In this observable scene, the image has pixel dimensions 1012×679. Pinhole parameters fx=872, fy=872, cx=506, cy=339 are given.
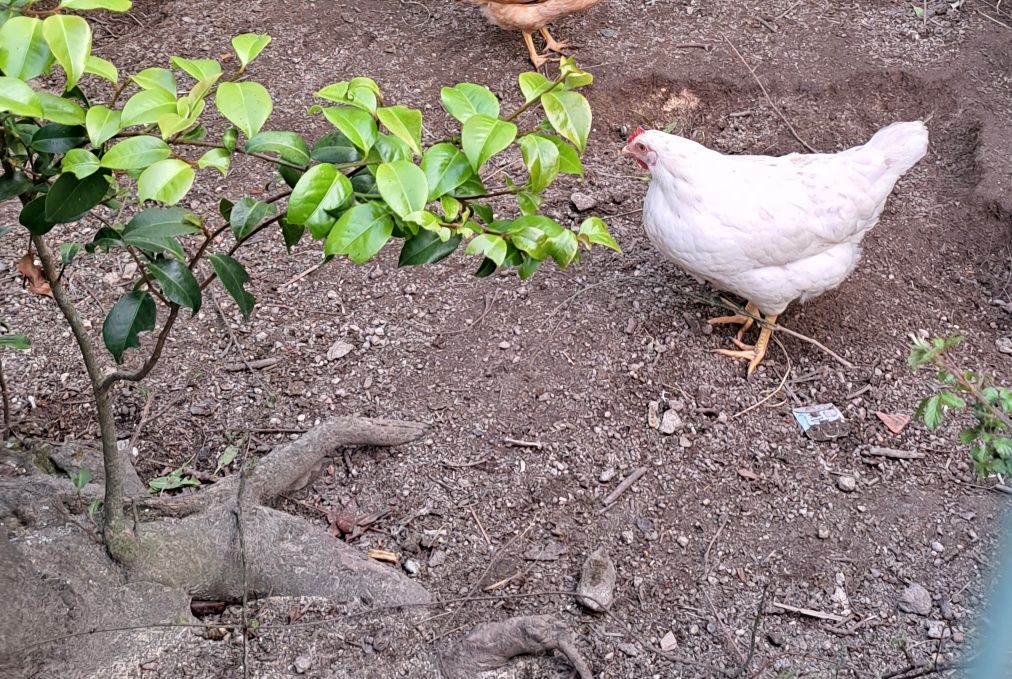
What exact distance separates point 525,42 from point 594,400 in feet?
9.17

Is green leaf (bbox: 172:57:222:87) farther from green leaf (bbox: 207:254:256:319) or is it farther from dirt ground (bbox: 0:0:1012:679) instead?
dirt ground (bbox: 0:0:1012:679)

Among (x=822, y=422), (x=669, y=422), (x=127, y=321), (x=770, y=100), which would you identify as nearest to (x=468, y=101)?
(x=127, y=321)

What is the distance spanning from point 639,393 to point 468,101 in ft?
6.96

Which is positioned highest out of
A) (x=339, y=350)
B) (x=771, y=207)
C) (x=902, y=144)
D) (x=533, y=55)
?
(x=902, y=144)

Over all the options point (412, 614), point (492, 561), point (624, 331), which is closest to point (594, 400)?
point (624, 331)

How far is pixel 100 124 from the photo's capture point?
1412 mm

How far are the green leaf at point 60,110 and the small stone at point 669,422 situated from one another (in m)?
2.48

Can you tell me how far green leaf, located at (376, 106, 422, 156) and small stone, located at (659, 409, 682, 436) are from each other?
2137 mm

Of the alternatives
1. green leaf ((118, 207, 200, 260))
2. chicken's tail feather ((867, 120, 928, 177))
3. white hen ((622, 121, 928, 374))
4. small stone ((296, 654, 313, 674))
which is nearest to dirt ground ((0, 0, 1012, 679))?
small stone ((296, 654, 313, 674))

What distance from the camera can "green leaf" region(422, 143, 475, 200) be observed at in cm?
152

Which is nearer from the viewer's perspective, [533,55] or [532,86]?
[532,86]

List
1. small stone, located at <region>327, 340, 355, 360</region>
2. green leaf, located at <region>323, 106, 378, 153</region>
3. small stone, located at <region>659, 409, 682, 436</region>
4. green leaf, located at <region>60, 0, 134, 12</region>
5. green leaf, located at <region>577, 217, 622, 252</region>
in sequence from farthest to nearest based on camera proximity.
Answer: small stone, located at <region>327, 340, 355, 360</region> < small stone, located at <region>659, 409, 682, 436</region> < green leaf, located at <region>577, 217, 622, 252</region> < green leaf, located at <region>323, 106, 378, 153</region> < green leaf, located at <region>60, 0, 134, 12</region>

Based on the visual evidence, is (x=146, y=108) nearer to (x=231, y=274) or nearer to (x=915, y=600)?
(x=231, y=274)

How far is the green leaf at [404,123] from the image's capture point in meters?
1.49
